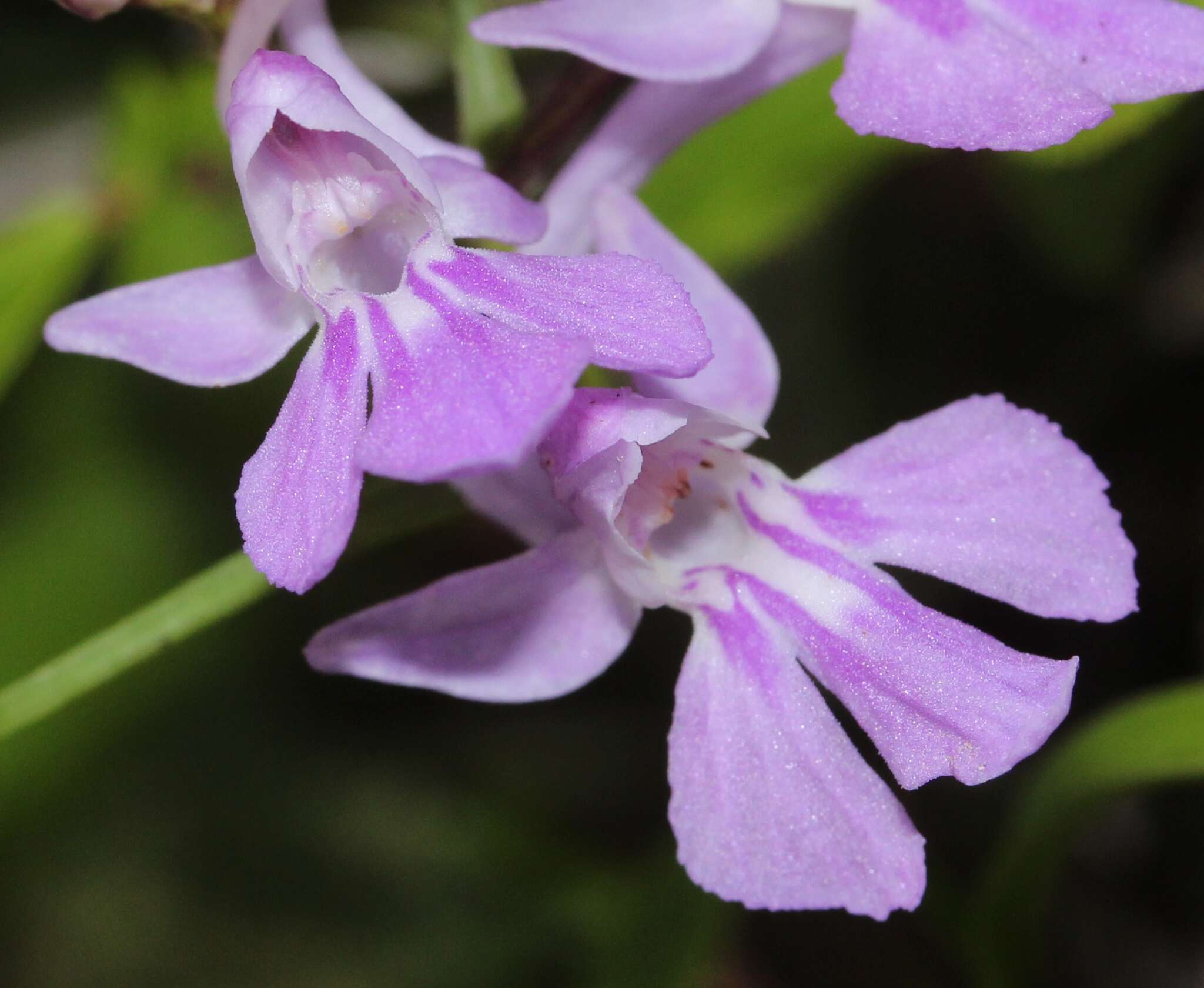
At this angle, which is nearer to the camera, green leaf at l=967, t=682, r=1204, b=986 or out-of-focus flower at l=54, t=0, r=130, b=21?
out-of-focus flower at l=54, t=0, r=130, b=21

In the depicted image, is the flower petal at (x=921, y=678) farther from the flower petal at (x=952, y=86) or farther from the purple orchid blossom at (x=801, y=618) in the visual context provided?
the flower petal at (x=952, y=86)

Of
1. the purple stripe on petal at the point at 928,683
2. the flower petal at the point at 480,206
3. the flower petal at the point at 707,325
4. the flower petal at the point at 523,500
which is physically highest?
the flower petal at the point at 480,206

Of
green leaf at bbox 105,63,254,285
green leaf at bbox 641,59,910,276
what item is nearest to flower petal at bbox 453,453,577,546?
green leaf at bbox 641,59,910,276

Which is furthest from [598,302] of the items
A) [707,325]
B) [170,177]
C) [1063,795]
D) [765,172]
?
[170,177]

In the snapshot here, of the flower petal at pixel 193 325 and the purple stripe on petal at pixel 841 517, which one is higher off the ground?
the flower petal at pixel 193 325

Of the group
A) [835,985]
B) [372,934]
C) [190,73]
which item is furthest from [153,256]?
[835,985]

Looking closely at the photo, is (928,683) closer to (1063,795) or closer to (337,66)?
(1063,795)

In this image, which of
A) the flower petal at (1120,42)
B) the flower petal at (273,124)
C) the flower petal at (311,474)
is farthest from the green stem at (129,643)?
the flower petal at (1120,42)

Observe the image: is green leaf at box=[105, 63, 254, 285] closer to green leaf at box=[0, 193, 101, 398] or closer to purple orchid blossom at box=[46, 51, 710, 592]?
green leaf at box=[0, 193, 101, 398]
